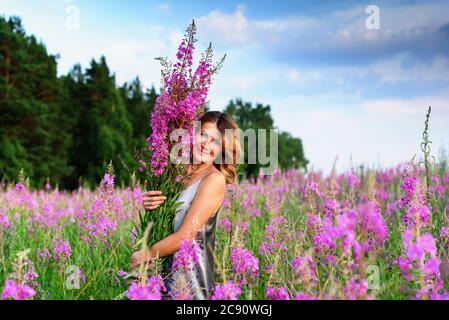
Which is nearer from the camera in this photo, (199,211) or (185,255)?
(185,255)

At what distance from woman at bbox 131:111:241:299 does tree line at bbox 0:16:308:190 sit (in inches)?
788

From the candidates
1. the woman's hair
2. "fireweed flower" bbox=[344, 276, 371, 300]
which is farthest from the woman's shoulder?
"fireweed flower" bbox=[344, 276, 371, 300]

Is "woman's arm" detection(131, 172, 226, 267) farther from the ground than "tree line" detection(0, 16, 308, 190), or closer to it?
closer to it

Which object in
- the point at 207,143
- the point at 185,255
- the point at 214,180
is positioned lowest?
the point at 185,255

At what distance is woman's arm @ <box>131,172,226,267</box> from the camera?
3.50 m

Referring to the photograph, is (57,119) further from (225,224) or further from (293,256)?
(293,256)

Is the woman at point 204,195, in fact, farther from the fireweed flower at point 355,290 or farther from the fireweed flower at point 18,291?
the fireweed flower at point 355,290

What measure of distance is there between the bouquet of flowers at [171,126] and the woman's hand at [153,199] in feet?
0.15

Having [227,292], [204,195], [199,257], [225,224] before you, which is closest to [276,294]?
[227,292]

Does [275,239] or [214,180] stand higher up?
[214,180]

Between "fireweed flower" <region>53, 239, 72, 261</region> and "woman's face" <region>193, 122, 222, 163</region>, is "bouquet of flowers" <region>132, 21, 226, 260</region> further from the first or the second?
"fireweed flower" <region>53, 239, 72, 261</region>

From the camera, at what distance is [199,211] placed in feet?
11.9

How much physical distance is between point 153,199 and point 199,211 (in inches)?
13.4

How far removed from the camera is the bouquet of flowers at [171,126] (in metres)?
3.68
